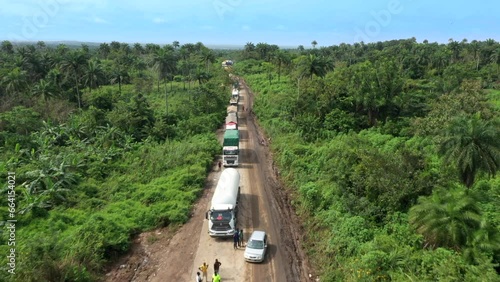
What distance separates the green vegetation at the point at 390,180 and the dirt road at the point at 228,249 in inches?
59.1

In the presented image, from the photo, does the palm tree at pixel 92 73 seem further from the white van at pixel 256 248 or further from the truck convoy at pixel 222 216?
the white van at pixel 256 248

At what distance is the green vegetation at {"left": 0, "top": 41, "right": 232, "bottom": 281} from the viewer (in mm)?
21234

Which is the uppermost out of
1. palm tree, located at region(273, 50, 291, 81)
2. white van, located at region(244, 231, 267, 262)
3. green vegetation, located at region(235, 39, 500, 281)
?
palm tree, located at region(273, 50, 291, 81)

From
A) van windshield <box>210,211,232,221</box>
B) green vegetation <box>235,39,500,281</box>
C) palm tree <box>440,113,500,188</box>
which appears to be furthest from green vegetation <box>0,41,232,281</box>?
palm tree <box>440,113,500,188</box>

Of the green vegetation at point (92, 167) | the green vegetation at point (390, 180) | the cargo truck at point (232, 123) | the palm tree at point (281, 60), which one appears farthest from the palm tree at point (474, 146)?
the palm tree at point (281, 60)

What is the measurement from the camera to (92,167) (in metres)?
35.9

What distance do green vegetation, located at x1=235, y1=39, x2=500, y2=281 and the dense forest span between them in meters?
0.11

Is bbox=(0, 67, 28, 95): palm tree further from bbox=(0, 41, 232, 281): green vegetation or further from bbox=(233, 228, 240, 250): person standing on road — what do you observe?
bbox=(233, 228, 240, 250): person standing on road

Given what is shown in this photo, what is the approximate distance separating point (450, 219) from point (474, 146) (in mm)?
7370

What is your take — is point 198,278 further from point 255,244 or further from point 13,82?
point 13,82

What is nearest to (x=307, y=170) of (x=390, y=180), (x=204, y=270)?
(x=390, y=180)

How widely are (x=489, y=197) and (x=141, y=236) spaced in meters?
26.6

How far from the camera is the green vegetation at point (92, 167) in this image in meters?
21.2

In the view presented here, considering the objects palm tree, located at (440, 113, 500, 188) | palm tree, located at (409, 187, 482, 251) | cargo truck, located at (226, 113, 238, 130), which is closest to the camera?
palm tree, located at (409, 187, 482, 251)
